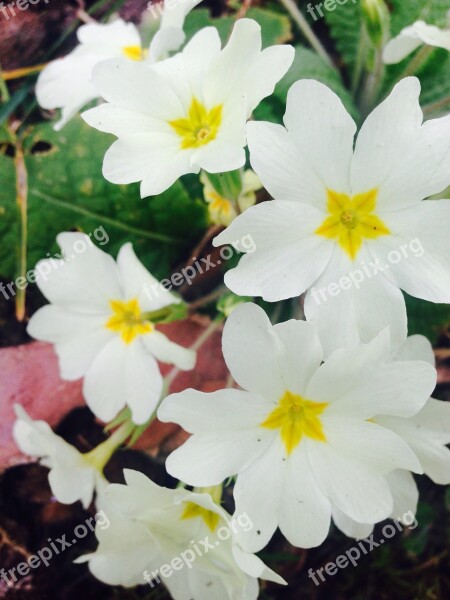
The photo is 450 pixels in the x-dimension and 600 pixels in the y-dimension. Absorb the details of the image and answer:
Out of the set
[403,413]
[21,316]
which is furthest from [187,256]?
[403,413]

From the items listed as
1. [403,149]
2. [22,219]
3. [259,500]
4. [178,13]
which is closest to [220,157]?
[403,149]

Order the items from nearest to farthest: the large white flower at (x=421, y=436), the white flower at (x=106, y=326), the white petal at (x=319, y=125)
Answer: the white petal at (x=319, y=125) < the large white flower at (x=421, y=436) < the white flower at (x=106, y=326)

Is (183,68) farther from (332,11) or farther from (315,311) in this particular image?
(332,11)

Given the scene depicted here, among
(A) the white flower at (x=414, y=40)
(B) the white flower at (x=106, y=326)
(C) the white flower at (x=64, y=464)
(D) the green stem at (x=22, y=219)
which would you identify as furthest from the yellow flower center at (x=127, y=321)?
(A) the white flower at (x=414, y=40)

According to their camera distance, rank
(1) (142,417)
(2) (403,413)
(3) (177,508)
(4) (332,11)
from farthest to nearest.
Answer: (4) (332,11) < (1) (142,417) < (3) (177,508) < (2) (403,413)

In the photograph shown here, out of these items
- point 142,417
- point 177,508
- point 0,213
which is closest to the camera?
point 177,508

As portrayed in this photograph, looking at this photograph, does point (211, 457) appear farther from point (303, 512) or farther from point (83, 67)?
point (83, 67)

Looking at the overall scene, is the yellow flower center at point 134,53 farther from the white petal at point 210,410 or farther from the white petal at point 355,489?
the white petal at point 355,489
